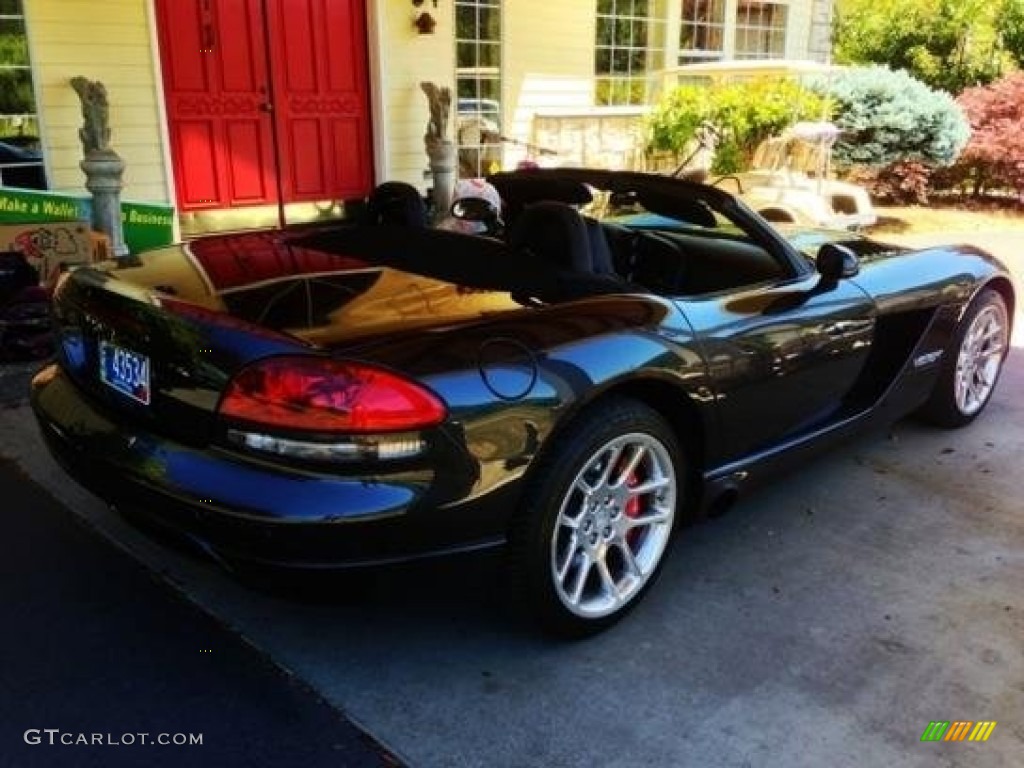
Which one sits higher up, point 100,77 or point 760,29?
point 760,29

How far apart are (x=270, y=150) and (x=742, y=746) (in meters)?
7.08

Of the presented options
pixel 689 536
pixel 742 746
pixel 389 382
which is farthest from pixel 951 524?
pixel 389 382

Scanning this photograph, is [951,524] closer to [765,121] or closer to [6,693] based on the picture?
[6,693]

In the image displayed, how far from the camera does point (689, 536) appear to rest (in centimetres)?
338

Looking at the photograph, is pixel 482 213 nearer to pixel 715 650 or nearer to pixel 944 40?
pixel 715 650

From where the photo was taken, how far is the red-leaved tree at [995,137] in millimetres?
11539

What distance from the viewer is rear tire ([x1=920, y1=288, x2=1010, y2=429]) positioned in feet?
13.8

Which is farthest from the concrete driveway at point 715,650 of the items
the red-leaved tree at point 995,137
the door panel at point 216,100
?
the red-leaved tree at point 995,137

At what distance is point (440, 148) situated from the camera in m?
8.95

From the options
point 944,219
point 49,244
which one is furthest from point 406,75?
point 944,219

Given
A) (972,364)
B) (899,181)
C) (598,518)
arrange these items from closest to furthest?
(598,518) < (972,364) < (899,181)

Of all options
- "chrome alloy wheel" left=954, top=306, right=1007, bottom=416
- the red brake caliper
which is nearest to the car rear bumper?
the red brake caliper

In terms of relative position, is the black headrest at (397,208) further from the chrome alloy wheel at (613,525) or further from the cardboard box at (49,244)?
the cardboard box at (49,244)

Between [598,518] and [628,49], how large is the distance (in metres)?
10.1
